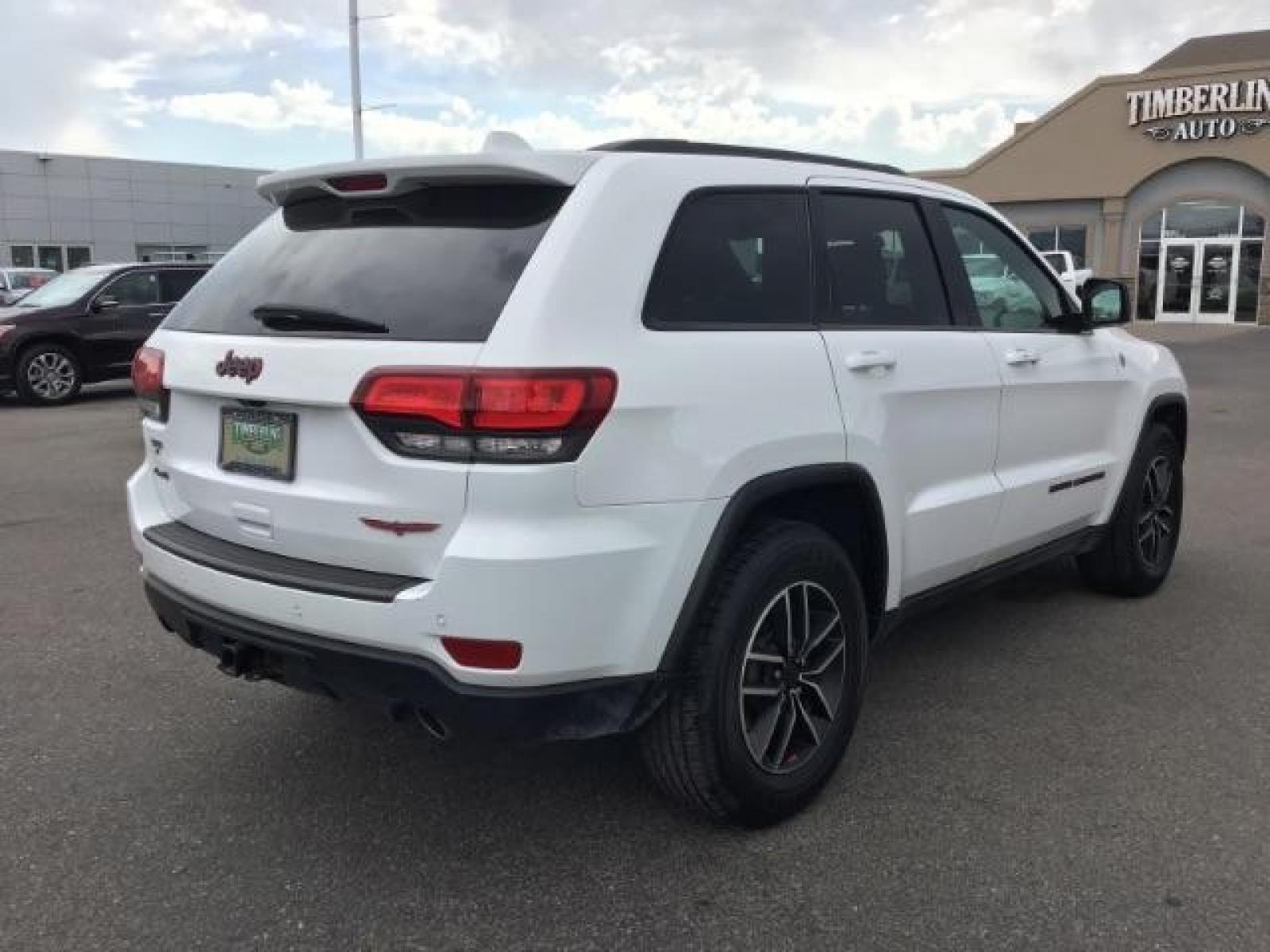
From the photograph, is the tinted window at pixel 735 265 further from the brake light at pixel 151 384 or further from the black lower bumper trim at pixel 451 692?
the brake light at pixel 151 384

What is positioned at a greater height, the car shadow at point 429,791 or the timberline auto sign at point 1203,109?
the timberline auto sign at point 1203,109

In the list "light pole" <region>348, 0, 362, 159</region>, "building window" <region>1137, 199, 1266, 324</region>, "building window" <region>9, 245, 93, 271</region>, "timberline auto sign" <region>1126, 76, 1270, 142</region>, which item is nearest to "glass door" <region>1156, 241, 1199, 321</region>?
"building window" <region>1137, 199, 1266, 324</region>

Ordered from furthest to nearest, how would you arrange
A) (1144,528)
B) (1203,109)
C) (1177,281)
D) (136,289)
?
(1177,281) → (1203,109) → (136,289) → (1144,528)

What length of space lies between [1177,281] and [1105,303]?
97.2 feet

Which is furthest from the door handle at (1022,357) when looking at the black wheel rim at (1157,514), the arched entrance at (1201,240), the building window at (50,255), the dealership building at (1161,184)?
the building window at (50,255)

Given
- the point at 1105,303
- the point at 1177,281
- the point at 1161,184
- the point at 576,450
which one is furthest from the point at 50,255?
the point at 576,450

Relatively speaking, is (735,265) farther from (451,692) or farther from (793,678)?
(451,692)

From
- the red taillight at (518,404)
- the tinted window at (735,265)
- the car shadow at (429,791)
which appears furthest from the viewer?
the car shadow at (429,791)

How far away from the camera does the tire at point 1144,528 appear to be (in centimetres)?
496

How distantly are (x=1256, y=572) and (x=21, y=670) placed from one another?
18.3 feet

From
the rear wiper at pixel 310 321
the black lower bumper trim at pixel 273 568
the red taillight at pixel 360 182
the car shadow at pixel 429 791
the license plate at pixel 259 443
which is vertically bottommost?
→ the car shadow at pixel 429 791

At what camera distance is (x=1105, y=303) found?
4629mm

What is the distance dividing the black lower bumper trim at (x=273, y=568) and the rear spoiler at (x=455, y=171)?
100cm

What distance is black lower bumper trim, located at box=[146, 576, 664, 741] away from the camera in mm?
2570
